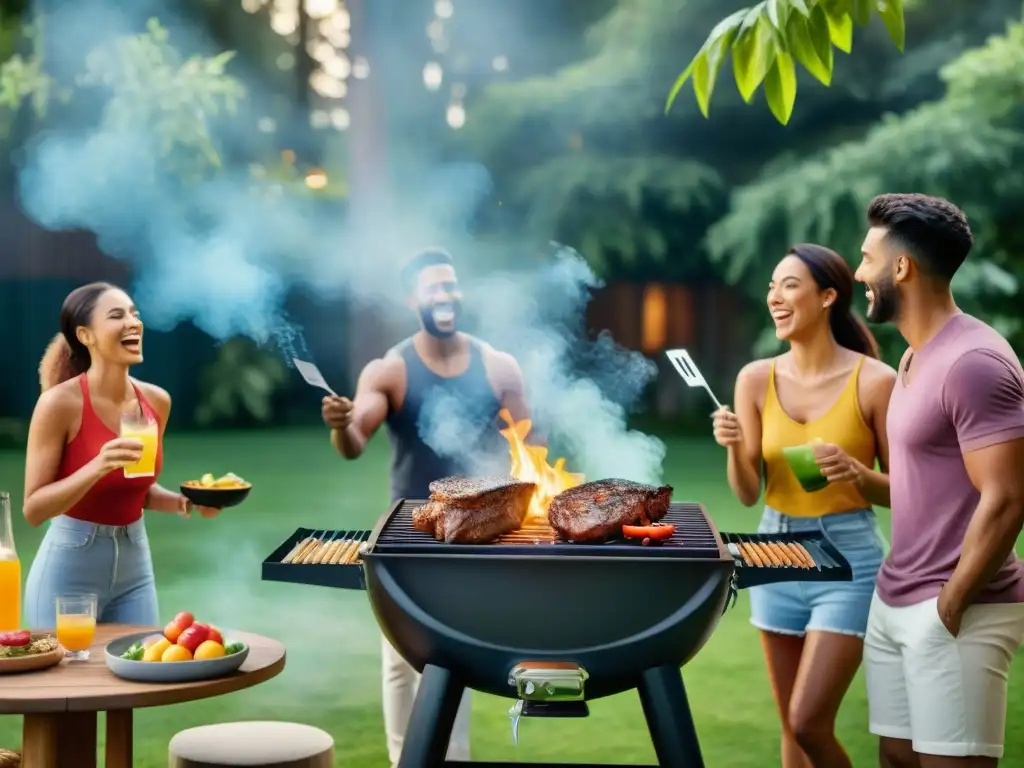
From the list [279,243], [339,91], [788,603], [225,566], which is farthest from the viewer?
[339,91]

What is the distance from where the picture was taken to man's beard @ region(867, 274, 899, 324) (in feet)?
9.91

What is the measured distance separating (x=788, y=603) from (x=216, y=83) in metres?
15.6

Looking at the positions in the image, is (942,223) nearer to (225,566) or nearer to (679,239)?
(225,566)

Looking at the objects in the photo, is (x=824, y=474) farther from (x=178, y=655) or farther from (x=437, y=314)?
(x=178, y=655)

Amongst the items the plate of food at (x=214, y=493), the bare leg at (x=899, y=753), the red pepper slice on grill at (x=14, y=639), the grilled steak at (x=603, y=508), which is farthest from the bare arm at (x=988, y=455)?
the red pepper slice on grill at (x=14, y=639)

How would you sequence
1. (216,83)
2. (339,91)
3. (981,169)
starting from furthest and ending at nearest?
(339,91) → (216,83) → (981,169)

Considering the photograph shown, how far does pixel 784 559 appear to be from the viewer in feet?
10.3

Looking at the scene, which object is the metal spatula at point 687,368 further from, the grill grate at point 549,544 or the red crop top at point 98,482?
the red crop top at point 98,482

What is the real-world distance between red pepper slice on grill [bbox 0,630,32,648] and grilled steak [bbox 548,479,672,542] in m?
1.33

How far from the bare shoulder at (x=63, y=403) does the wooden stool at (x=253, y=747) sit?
1.01 m

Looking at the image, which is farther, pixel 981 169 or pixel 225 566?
pixel 981 169

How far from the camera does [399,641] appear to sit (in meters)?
2.92

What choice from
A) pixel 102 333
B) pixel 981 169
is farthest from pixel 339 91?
pixel 102 333

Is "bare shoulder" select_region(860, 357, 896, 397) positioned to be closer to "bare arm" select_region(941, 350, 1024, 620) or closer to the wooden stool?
"bare arm" select_region(941, 350, 1024, 620)
